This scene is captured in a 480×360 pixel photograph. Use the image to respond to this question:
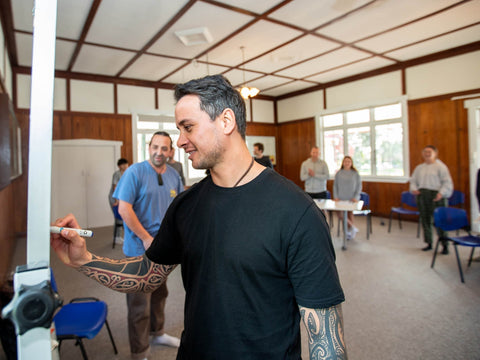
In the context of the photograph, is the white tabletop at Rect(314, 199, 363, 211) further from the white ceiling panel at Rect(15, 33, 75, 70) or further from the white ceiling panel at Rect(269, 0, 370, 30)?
the white ceiling panel at Rect(15, 33, 75, 70)

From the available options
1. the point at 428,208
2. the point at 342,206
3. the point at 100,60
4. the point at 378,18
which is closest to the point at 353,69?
the point at 378,18

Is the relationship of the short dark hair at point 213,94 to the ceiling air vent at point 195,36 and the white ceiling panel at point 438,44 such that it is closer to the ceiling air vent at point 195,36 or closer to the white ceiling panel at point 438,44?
the ceiling air vent at point 195,36

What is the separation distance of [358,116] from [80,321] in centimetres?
746

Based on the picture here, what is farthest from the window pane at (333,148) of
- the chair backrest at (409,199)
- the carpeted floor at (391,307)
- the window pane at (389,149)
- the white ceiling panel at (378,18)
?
the carpeted floor at (391,307)

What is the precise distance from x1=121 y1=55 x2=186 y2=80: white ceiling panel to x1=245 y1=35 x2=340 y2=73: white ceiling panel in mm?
1583

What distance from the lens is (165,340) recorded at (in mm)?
2443

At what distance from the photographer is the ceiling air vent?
15.0ft

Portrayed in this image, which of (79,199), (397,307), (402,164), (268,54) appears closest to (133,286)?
(397,307)

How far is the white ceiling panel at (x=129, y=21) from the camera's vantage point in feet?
12.6

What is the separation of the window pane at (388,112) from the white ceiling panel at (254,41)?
333 centimetres

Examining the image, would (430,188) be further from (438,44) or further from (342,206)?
(438,44)

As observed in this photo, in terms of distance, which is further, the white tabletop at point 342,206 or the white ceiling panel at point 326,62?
the white ceiling panel at point 326,62

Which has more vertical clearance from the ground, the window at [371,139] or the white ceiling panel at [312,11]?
the white ceiling panel at [312,11]

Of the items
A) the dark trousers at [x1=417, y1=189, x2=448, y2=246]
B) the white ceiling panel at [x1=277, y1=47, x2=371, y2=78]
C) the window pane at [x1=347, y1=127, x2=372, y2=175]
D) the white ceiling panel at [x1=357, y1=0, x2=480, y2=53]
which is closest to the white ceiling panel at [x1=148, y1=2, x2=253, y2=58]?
the white ceiling panel at [x1=277, y1=47, x2=371, y2=78]
